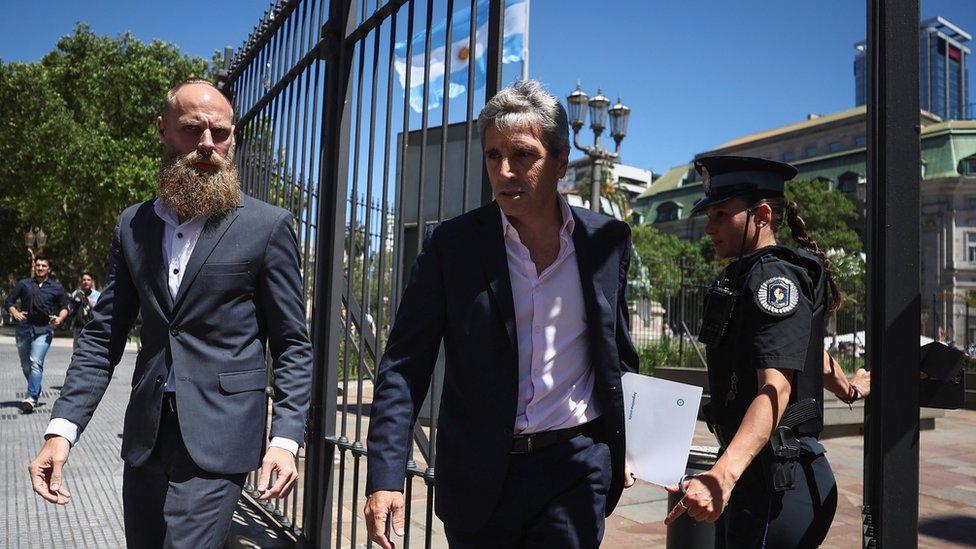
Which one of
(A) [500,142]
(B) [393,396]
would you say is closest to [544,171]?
(A) [500,142]

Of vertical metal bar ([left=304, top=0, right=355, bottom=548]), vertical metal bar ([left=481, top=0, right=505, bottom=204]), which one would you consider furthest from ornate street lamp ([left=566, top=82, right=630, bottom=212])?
vertical metal bar ([left=481, top=0, right=505, bottom=204])

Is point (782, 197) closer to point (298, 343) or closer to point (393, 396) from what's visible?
point (393, 396)

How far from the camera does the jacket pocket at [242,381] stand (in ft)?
7.84

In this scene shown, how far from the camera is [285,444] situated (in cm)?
234

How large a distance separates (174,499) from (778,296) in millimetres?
1733

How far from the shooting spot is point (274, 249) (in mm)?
2504

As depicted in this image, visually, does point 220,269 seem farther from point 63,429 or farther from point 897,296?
point 897,296

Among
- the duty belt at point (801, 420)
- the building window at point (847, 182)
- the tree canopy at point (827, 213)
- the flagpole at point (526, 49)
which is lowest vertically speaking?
the duty belt at point (801, 420)

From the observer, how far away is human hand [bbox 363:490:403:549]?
1910 millimetres

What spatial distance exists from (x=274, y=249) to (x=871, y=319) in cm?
168

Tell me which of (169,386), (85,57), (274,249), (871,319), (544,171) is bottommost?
(169,386)

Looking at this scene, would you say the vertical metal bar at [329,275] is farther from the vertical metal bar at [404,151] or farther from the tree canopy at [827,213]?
the tree canopy at [827,213]

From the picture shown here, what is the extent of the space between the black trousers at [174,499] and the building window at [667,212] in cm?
9361

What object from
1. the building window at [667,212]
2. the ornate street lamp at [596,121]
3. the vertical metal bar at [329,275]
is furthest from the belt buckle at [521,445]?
the building window at [667,212]
